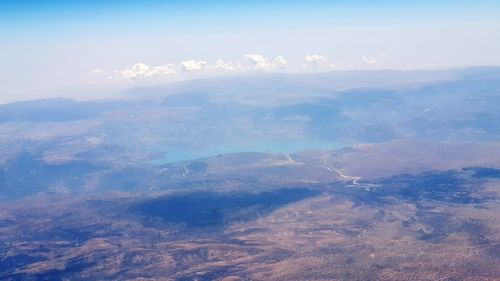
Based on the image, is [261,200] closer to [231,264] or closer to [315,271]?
[231,264]

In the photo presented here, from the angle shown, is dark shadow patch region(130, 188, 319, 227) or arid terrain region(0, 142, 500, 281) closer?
arid terrain region(0, 142, 500, 281)

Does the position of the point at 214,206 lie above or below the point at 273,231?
above

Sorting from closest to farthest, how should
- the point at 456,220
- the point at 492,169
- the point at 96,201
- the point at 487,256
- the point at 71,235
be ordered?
the point at 487,256 → the point at 456,220 → the point at 71,235 → the point at 96,201 → the point at 492,169

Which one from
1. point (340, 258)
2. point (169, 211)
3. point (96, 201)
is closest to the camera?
point (340, 258)

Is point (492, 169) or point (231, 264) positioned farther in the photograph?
point (492, 169)

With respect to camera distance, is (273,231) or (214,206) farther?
(214,206)

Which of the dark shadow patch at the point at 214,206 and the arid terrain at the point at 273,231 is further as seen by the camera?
the dark shadow patch at the point at 214,206

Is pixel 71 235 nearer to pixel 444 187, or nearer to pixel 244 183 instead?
pixel 244 183

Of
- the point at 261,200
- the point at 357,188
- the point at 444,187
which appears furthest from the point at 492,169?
the point at 261,200
